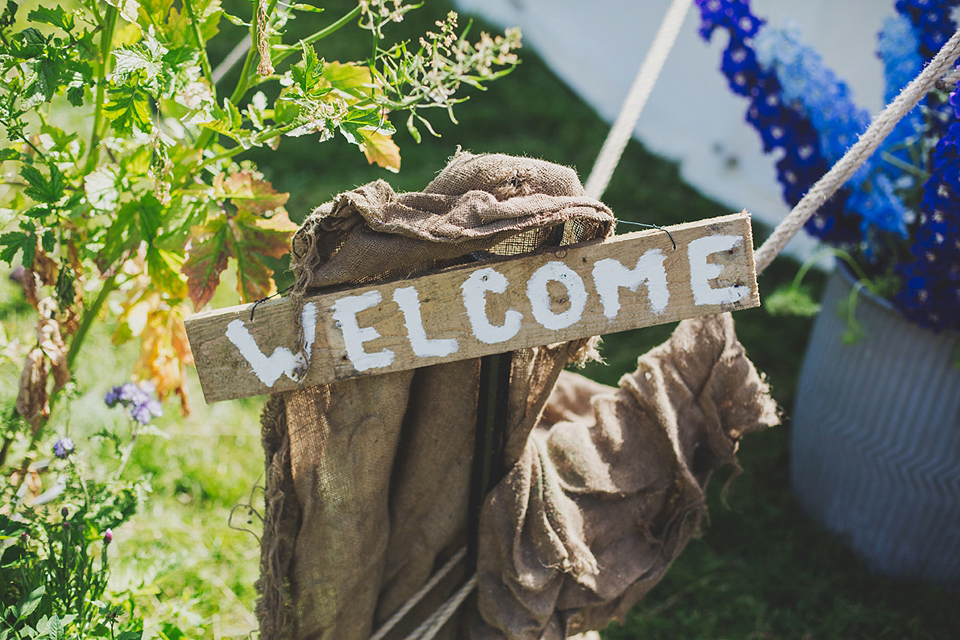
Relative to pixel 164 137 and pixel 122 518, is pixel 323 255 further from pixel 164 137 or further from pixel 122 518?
pixel 122 518

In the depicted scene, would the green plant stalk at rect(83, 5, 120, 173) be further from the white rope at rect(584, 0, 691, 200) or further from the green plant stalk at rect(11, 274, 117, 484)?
the white rope at rect(584, 0, 691, 200)

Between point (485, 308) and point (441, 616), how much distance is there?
55 cm

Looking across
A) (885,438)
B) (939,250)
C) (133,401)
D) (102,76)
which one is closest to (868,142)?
(939,250)

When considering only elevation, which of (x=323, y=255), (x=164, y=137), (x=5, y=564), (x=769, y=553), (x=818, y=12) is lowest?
(x=769, y=553)

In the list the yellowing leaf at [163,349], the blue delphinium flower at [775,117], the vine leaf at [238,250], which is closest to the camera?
the vine leaf at [238,250]

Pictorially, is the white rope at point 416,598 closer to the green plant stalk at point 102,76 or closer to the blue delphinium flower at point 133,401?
the blue delphinium flower at point 133,401

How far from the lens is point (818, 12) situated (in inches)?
117

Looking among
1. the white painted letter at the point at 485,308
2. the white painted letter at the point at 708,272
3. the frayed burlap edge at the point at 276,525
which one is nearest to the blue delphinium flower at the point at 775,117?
the white painted letter at the point at 708,272

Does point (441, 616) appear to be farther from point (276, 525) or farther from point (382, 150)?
point (382, 150)

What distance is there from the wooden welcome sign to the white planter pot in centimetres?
110

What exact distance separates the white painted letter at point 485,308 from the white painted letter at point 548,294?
29 mm

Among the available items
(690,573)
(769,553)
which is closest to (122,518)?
(690,573)

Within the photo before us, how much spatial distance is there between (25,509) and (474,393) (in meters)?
0.81

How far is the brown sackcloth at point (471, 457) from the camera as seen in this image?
2.95 ft
